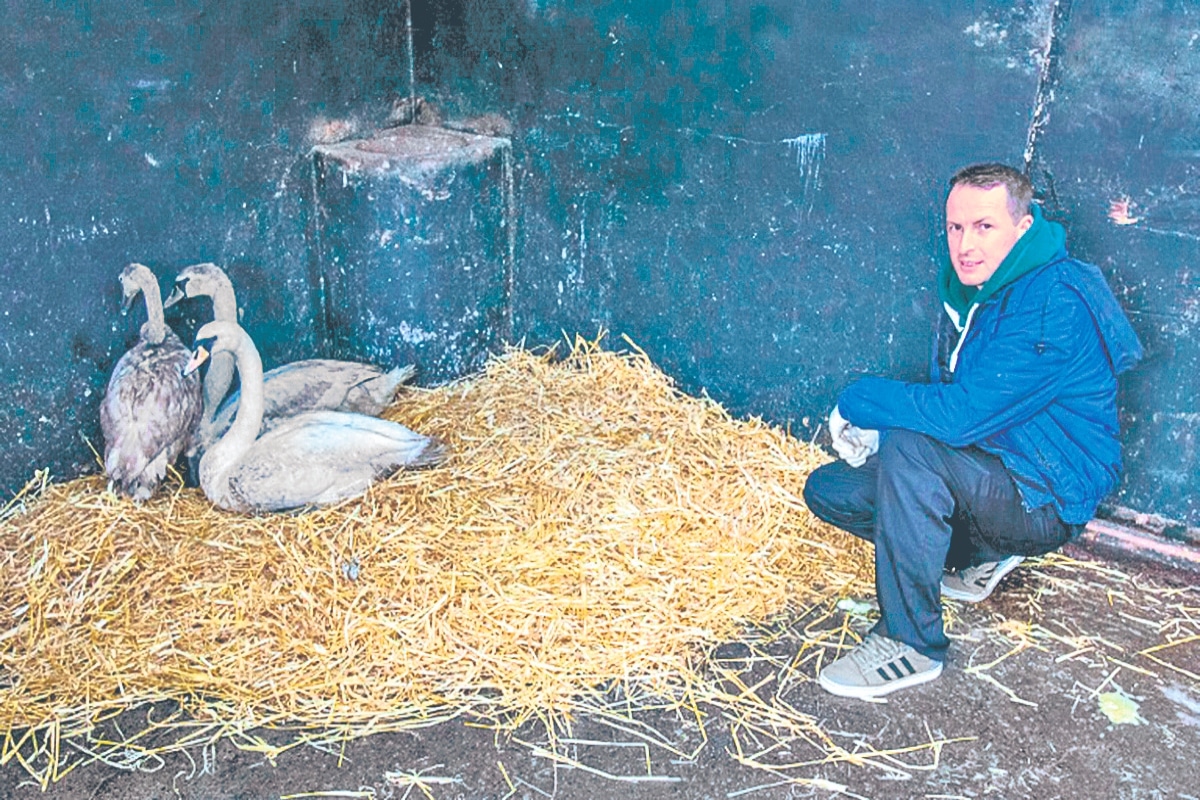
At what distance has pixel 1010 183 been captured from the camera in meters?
3.75

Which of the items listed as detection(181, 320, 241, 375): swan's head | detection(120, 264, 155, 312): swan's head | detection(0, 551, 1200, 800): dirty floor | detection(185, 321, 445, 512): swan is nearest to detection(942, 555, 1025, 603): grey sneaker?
detection(0, 551, 1200, 800): dirty floor

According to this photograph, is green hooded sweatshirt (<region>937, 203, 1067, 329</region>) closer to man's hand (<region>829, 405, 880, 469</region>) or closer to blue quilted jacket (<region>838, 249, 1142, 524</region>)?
blue quilted jacket (<region>838, 249, 1142, 524</region>)

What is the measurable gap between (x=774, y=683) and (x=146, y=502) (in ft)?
8.43

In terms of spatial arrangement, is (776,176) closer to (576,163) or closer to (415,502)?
(576,163)

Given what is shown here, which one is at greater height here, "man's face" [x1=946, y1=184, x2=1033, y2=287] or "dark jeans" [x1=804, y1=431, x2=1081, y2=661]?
"man's face" [x1=946, y1=184, x2=1033, y2=287]

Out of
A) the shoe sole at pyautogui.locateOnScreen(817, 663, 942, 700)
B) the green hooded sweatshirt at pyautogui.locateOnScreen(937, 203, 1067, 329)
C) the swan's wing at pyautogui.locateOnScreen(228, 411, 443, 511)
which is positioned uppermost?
the green hooded sweatshirt at pyautogui.locateOnScreen(937, 203, 1067, 329)

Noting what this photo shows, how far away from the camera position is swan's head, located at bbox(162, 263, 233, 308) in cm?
482

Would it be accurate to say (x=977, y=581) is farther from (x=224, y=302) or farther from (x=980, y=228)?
(x=224, y=302)

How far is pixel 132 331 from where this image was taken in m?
4.86

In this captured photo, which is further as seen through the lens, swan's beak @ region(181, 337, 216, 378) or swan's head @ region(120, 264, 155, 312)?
swan's head @ region(120, 264, 155, 312)

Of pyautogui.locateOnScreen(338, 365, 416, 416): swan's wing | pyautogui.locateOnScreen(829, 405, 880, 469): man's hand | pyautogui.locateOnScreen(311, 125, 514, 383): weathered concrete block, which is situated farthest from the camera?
pyautogui.locateOnScreen(311, 125, 514, 383): weathered concrete block

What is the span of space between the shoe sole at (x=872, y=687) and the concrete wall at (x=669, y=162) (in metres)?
1.44

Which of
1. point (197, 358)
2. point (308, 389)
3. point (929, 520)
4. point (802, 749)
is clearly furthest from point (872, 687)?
point (197, 358)

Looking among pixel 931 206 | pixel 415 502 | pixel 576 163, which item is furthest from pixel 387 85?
pixel 931 206
